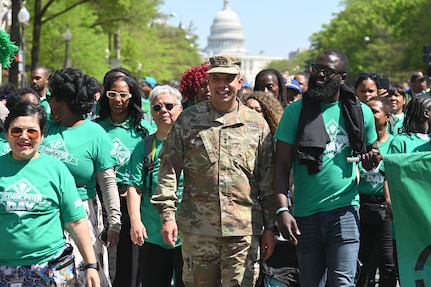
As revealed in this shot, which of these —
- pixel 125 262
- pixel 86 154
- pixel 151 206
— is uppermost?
pixel 86 154

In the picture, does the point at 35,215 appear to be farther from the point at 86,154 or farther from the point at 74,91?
the point at 74,91

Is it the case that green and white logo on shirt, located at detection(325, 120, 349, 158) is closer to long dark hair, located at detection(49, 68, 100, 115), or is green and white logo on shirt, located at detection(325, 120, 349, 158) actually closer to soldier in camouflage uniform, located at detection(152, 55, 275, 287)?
soldier in camouflage uniform, located at detection(152, 55, 275, 287)

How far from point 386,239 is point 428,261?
10.2ft

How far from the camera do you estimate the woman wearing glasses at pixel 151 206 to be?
7262 millimetres

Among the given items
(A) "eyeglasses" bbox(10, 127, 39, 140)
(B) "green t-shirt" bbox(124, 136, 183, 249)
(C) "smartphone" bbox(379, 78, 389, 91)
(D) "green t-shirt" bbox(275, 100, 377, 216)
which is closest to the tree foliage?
(C) "smartphone" bbox(379, 78, 389, 91)

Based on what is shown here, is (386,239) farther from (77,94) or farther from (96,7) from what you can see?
(96,7)

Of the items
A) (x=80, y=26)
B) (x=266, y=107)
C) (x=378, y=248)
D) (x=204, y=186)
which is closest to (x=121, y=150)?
(x=266, y=107)

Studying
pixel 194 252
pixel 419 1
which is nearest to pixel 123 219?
pixel 194 252

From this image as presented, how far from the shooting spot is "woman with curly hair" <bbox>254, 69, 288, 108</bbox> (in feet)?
32.9

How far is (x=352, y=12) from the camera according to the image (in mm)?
85312

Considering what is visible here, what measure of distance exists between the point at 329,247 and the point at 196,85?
3.05 metres

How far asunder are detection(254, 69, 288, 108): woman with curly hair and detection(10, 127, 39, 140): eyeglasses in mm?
4555

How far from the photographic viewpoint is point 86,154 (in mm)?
6805

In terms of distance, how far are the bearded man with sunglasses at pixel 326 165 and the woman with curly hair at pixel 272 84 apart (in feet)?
10.8
